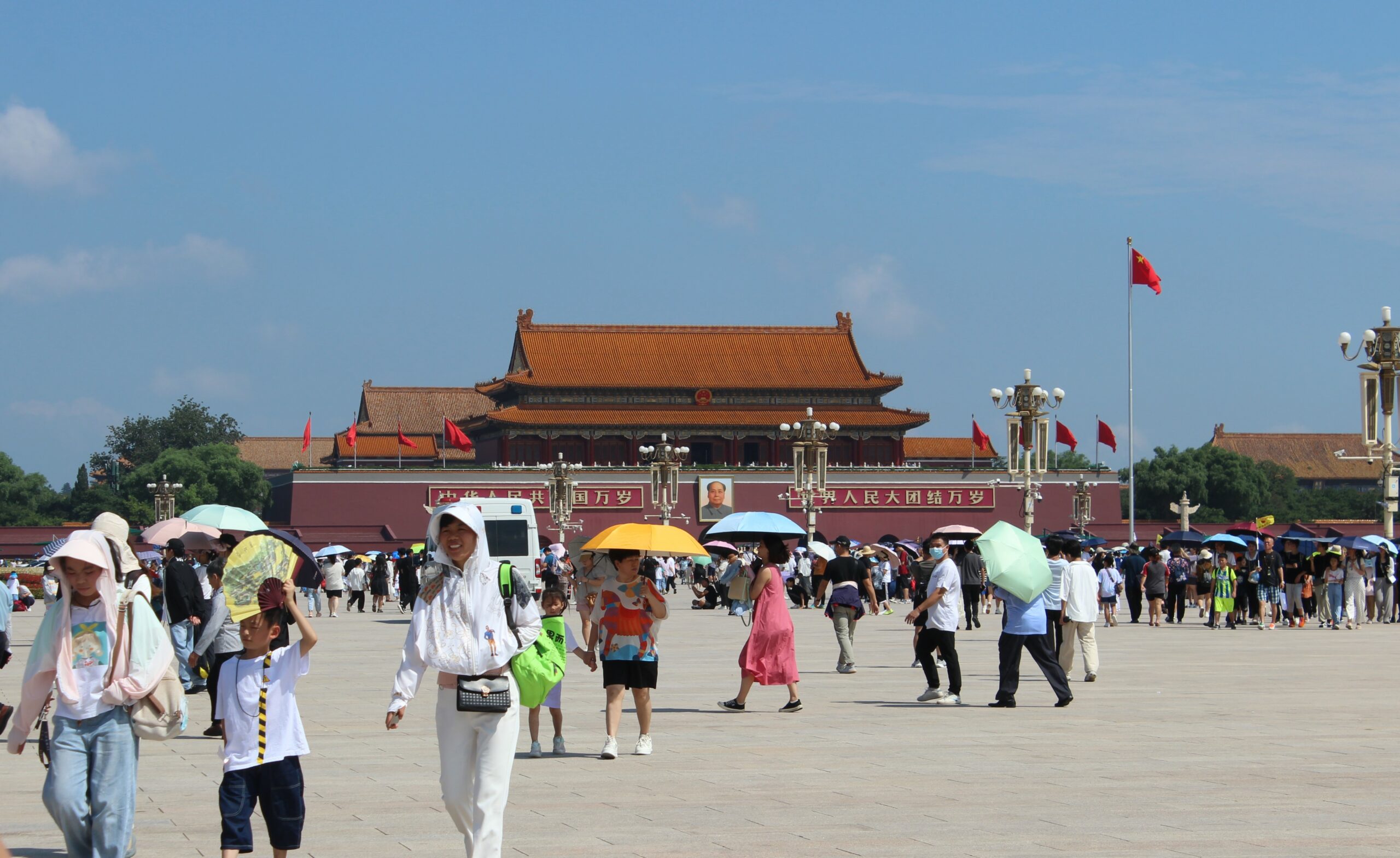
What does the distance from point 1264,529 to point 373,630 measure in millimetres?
36245

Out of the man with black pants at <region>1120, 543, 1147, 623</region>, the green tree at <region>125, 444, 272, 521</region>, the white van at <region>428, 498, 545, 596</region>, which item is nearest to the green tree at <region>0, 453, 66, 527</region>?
the green tree at <region>125, 444, 272, 521</region>

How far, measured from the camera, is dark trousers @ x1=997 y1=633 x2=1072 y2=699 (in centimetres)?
1160

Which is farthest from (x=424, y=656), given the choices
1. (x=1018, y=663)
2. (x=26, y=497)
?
(x=26, y=497)

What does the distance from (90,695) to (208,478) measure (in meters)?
69.5

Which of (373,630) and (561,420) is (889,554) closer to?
(373,630)

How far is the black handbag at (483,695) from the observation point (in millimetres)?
5484

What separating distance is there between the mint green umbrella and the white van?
1569 cm

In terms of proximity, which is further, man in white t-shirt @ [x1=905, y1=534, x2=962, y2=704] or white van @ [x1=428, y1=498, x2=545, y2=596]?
white van @ [x1=428, y1=498, x2=545, y2=596]

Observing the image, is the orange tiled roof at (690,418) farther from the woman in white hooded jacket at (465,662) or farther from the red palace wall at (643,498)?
the woman in white hooded jacket at (465,662)

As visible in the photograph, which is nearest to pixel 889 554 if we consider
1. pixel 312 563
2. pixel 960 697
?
pixel 960 697

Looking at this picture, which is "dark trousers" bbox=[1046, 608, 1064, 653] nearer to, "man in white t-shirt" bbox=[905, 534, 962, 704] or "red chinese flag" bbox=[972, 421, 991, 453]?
"man in white t-shirt" bbox=[905, 534, 962, 704]

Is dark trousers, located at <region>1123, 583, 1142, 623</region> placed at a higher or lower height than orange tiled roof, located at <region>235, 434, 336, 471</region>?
lower

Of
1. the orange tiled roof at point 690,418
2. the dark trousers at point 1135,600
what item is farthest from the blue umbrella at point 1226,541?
the orange tiled roof at point 690,418

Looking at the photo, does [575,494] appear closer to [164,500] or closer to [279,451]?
[164,500]
